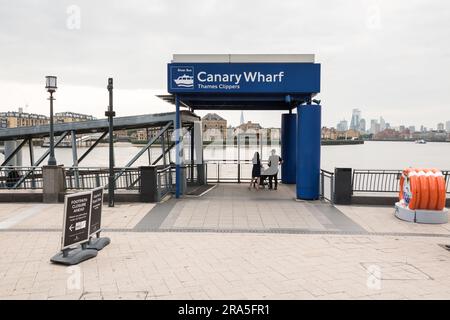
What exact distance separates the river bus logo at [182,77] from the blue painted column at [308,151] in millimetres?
3594

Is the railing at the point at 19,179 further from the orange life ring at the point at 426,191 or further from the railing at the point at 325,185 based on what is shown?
the orange life ring at the point at 426,191

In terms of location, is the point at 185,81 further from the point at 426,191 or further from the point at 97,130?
the point at 97,130

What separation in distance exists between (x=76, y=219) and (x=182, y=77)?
699 cm

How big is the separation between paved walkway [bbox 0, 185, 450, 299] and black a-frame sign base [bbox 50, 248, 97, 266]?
14 cm

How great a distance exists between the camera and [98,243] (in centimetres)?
668

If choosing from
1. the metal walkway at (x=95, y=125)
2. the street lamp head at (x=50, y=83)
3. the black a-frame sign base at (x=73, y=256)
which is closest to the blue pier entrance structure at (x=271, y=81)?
the metal walkway at (x=95, y=125)

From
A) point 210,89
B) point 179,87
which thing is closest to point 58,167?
point 179,87

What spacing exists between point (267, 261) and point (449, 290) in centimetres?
250

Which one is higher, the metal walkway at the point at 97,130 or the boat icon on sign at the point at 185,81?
the boat icon on sign at the point at 185,81

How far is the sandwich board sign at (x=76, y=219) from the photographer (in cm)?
585

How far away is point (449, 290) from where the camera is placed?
4898mm

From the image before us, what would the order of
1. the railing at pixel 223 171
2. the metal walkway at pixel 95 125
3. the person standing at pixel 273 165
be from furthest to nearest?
1. the railing at pixel 223 171
2. the metal walkway at pixel 95 125
3. the person standing at pixel 273 165

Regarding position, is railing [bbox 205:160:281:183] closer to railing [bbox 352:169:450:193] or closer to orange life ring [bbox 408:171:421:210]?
railing [bbox 352:169:450:193]
